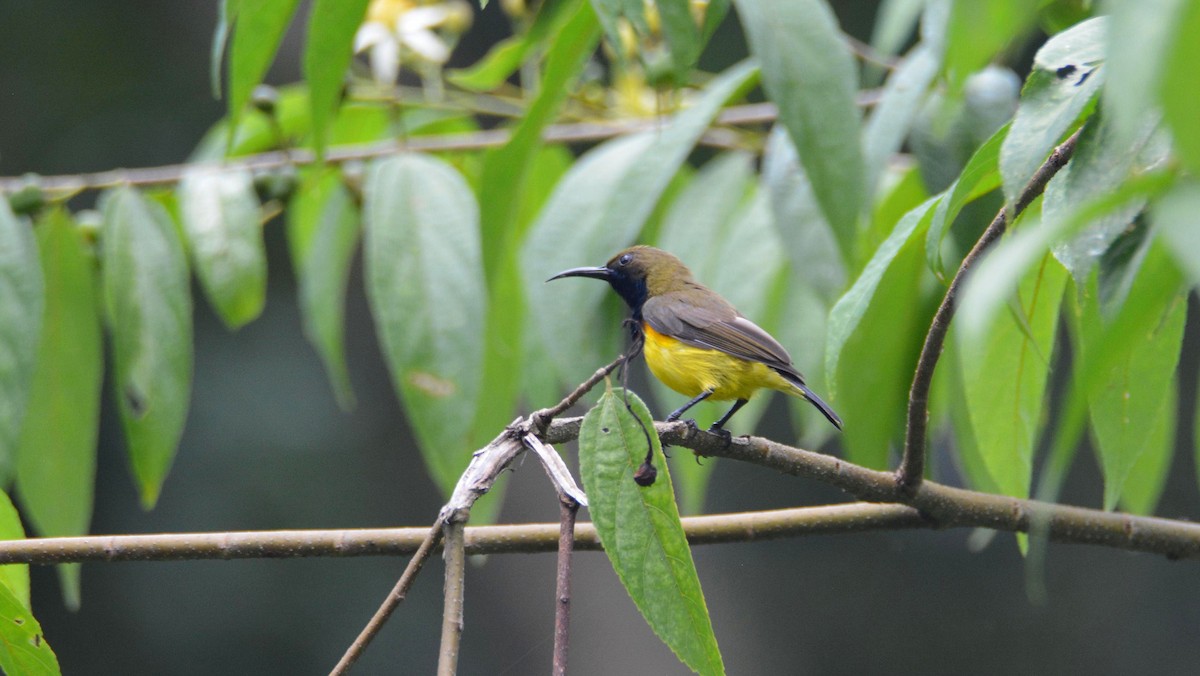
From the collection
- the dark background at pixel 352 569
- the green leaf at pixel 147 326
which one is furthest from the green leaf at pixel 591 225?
the dark background at pixel 352 569

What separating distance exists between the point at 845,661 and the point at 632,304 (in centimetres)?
570

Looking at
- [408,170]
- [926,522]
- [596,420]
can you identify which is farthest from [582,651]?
[596,420]

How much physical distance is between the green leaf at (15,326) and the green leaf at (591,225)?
0.91 metres

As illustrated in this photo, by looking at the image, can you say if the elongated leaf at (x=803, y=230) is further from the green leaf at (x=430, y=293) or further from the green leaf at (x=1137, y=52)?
the green leaf at (x=1137, y=52)

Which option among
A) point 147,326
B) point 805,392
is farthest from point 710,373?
point 147,326

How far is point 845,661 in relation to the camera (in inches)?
311

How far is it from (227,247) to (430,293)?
0.52 m

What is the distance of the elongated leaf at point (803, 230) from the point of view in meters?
2.15

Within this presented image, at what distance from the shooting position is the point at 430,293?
2.32 m

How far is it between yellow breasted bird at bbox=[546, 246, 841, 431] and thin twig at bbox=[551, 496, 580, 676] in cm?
114

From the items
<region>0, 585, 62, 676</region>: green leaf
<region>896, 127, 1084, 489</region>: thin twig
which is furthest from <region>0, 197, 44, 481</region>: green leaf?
<region>896, 127, 1084, 489</region>: thin twig

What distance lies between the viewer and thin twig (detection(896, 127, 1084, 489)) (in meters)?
1.16

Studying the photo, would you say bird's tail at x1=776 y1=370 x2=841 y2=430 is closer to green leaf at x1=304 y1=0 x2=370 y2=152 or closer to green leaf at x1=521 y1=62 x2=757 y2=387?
green leaf at x1=521 y1=62 x2=757 y2=387

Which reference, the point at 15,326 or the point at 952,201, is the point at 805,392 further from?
the point at 15,326
